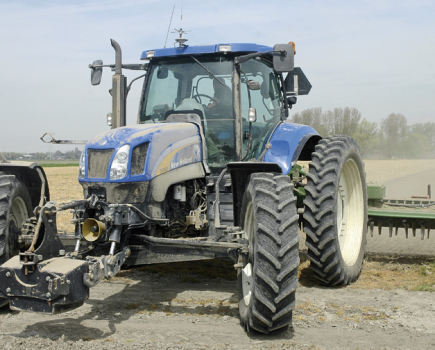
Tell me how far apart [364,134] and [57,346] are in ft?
185

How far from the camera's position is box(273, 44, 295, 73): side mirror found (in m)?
5.30

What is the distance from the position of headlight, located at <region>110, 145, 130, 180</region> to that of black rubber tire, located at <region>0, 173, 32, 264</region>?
1101 mm

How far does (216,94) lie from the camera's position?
19.6ft

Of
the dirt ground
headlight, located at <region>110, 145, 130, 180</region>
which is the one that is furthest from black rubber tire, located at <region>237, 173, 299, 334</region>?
headlight, located at <region>110, 145, 130, 180</region>

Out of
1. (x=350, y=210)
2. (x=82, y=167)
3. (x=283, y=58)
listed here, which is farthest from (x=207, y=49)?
(x=350, y=210)

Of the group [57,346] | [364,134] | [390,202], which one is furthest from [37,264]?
[364,134]

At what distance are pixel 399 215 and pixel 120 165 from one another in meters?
3.76

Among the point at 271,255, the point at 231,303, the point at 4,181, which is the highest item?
the point at 4,181

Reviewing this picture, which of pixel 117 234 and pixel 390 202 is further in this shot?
pixel 390 202

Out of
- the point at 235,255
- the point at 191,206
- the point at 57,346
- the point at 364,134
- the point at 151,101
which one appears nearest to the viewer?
A: the point at 57,346

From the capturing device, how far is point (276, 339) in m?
4.24

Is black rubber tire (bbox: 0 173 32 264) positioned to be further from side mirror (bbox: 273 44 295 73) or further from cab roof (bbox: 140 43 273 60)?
side mirror (bbox: 273 44 295 73)

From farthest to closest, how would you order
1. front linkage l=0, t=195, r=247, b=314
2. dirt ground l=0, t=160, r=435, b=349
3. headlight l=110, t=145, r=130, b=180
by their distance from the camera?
headlight l=110, t=145, r=130, b=180 → dirt ground l=0, t=160, r=435, b=349 → front linkage l=0, t=195, r=247, b=314

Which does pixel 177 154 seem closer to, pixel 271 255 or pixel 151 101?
pixel 151 101
